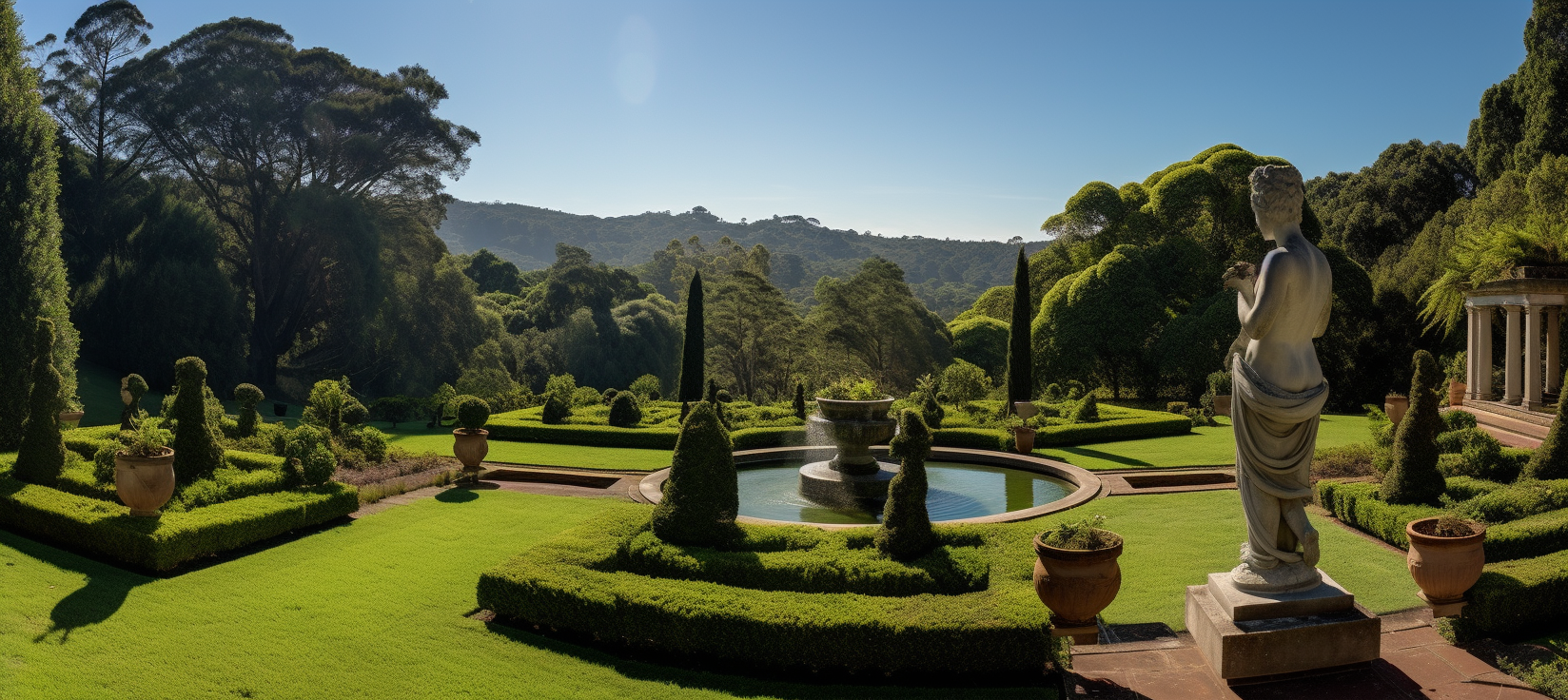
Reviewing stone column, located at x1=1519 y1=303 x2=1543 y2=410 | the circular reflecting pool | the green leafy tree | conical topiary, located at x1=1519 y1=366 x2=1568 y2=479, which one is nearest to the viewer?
conical topiary, located at x1=1519 y1=366 x2=1568 y2=479

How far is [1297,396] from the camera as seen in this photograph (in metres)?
5.75

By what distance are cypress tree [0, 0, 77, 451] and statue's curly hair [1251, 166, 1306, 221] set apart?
17659 millimetres

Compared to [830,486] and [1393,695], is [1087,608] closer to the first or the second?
[1393,695]

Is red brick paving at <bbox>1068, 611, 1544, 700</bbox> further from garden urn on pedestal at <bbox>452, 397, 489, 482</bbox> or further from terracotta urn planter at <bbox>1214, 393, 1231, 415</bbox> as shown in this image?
terracotta urn planter at <bbox>1214, 393, 1231, 415</bbox>

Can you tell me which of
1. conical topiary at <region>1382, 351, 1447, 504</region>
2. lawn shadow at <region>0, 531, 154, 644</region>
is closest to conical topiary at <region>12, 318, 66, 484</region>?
lawn shadow at <region>0, 531, 154, 644</region>

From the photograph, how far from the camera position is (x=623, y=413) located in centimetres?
2167

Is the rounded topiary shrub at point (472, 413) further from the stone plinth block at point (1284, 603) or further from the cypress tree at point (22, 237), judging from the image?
the stone plinth block at point (1284, 603)

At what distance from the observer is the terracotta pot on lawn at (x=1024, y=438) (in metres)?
17.6

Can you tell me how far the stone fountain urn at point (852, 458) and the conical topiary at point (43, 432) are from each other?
1109 centimetres

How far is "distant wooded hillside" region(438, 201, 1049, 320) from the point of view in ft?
436

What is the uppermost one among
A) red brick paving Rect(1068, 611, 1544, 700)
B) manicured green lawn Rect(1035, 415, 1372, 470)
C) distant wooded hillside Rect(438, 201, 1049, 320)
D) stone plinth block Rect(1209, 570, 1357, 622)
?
distant wooded hillside Rect(438, 201, 1049, 320)

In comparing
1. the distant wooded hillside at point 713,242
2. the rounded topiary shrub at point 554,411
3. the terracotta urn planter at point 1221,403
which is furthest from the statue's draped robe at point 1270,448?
the distant wooded hillside at point 713,242

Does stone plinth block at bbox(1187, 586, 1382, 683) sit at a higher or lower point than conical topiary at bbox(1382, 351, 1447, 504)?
lower

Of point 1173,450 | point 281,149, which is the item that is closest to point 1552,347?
point 1173,450
